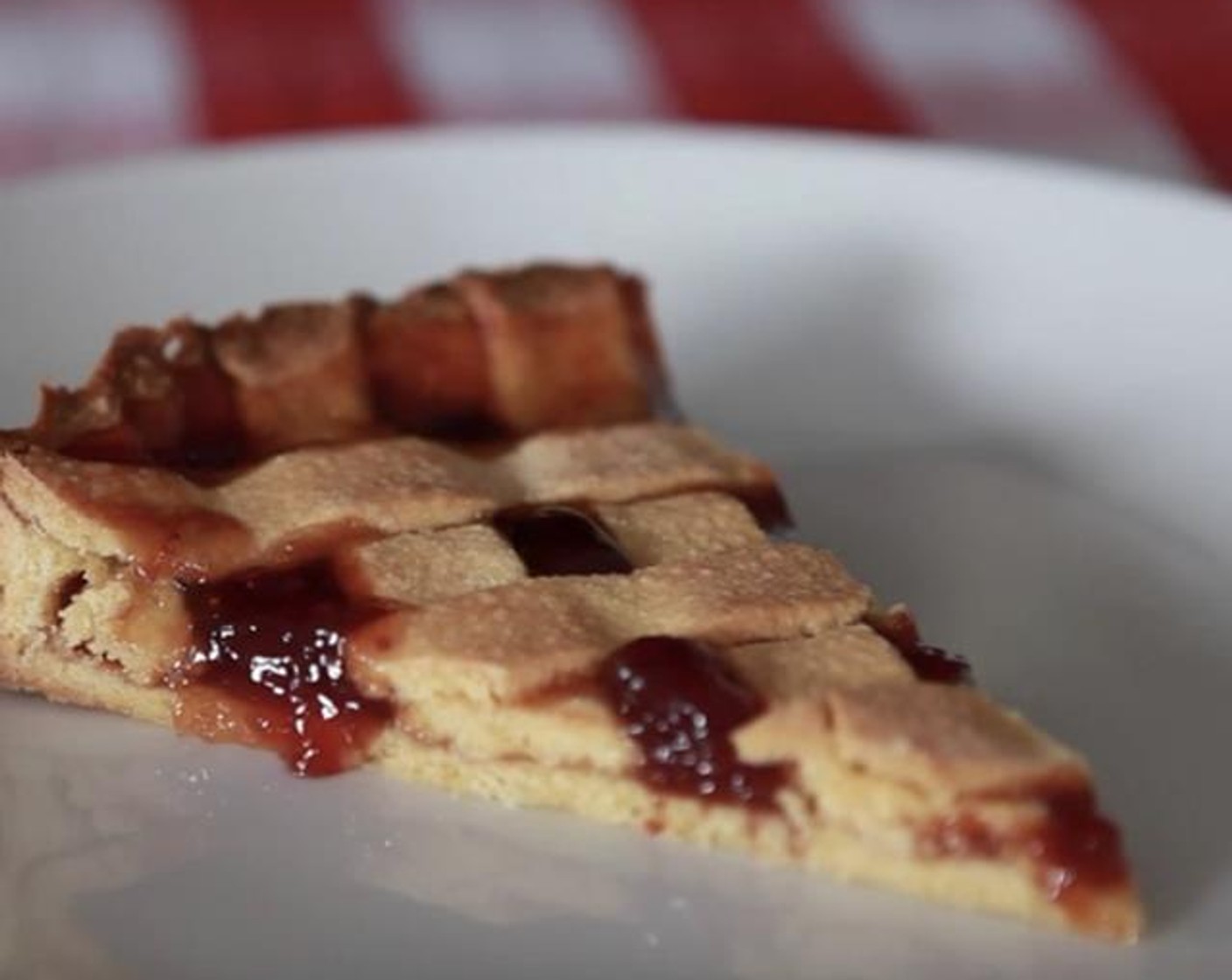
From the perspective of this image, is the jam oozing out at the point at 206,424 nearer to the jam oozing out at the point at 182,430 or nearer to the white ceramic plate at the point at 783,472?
the jam oozing out at the point at 182,430

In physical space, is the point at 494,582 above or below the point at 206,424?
below

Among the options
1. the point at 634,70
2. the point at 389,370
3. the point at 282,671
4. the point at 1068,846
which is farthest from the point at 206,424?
the point at 634,70

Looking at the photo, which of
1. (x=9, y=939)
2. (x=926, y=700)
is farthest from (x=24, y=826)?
(x=926, y=700)

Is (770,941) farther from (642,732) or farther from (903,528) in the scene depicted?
(903,528)

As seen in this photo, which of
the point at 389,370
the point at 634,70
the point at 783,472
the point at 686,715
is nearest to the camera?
the point at 686,715

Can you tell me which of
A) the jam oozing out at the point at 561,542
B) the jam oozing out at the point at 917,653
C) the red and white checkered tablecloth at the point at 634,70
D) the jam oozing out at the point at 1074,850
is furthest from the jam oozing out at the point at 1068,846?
the red and white checkered tablecloth at the point at 634,70

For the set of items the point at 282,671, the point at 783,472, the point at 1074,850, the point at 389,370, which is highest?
the point at 389,370

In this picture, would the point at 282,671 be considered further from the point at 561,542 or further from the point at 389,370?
the point at 389,370
